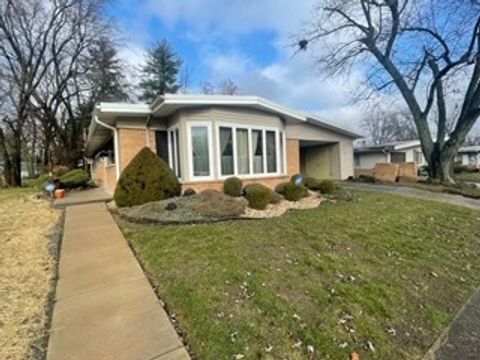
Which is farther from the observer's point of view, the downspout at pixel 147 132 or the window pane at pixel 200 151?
the downspout at pixel 147 132

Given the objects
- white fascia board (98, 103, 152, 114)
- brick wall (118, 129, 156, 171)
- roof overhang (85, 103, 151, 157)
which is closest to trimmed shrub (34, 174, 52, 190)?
roof overhang (85, 103, 151, 157)

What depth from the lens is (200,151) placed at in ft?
34.3

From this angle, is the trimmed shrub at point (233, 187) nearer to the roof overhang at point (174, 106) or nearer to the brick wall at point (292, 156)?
the roof overhang at point (174, 106)

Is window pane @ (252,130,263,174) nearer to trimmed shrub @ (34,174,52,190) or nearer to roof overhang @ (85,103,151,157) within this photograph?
roof overhang @ (85,103,151,157)

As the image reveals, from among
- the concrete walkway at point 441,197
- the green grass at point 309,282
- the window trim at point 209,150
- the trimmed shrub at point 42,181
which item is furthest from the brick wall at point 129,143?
the concrete walkway at point 441,197

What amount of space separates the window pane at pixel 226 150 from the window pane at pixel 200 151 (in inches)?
21.2

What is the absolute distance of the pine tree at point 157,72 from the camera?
116 feet

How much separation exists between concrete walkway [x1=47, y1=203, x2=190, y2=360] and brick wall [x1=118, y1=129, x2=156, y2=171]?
19.4 feet

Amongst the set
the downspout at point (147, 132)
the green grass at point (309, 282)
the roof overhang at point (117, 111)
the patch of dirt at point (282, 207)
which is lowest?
the green grass at point (309, 282)

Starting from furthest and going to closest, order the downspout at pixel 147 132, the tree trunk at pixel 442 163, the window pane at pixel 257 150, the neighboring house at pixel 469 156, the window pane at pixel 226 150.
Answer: the neighboring house at pixel 469 156 → the tree trunk at pixel 442 163 → the window pane at pixel 257 150 → the downspout at pixel 147 132 → the window pane at pixel 226 150

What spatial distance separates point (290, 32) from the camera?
18.1 meters

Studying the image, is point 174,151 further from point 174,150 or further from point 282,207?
point 282,207

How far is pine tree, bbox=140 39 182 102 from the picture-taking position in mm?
35250

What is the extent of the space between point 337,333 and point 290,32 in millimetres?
17991
